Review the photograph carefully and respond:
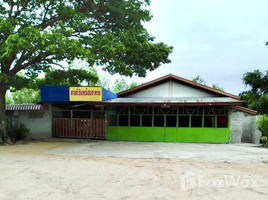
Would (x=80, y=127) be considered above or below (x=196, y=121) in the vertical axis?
below

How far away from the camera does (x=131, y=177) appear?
20.5 ft

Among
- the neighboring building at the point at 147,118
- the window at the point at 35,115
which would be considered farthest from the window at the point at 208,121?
the window at the point at 35,115

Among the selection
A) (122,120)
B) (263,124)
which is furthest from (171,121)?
(263,124)

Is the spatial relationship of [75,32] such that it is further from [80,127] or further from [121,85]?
[121,85]

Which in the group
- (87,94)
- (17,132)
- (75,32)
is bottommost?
(17,132)

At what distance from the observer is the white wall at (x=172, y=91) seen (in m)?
16.7

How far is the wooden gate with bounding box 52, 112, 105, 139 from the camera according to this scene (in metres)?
15.4

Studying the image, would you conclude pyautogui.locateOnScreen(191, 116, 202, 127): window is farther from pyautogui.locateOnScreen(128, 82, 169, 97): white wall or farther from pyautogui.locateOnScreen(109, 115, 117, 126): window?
pyautogui.locateOnScreen(109, 115, 117, 126): window

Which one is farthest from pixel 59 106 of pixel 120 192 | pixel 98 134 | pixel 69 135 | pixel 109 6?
pixel 120 192

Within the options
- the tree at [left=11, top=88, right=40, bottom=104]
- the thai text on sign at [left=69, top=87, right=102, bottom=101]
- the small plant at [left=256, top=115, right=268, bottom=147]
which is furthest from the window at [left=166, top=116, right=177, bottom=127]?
the tree at [left=11, top=88, right=40, bottom=104]

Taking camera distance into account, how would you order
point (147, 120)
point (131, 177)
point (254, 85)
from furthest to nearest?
point (254, 85) < point (147, 120) < point (131, 177)

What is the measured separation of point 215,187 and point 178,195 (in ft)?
3.33

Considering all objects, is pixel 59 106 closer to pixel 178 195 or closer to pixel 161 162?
pixel 161 162

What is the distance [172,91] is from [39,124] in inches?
362
